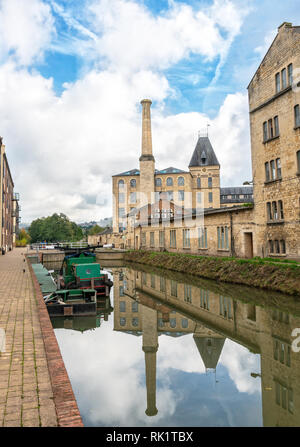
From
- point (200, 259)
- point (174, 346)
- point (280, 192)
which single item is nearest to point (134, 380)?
point (174, 346)

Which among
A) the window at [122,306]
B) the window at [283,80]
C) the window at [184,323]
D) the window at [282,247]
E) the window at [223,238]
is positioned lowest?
the window at [122,306]

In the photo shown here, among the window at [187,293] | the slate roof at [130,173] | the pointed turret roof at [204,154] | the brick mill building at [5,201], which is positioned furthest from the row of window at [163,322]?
the slate roof at [130,173]

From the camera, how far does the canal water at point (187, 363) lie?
4.59 m

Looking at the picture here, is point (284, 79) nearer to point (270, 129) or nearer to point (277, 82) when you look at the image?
point (277, 82)

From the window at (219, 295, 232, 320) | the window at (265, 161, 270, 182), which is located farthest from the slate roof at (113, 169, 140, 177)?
the window at (219, 295, 232, 320)

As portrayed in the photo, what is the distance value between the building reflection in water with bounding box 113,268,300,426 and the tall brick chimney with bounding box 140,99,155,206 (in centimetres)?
4117

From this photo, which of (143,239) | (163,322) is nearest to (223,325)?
(163,322)

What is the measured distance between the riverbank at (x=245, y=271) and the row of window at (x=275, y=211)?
105 inches

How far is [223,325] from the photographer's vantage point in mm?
9359

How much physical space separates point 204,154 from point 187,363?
56.4 m

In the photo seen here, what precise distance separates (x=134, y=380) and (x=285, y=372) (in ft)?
8.80

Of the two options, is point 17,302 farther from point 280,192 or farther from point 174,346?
point 280,192

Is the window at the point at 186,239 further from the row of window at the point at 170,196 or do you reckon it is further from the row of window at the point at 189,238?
the row of window at the point at 170,196

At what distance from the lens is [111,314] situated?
11.8m
